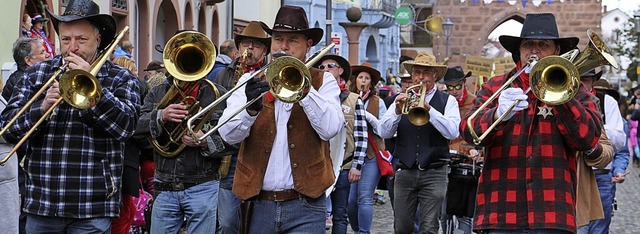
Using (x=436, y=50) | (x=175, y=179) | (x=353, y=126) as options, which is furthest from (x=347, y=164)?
(x=436, y=50)

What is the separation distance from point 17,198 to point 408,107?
3383 mm

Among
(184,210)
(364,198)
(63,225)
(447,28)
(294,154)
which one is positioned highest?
(447,28)

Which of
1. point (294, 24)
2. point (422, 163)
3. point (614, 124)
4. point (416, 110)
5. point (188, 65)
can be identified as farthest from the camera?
point (422, 163)

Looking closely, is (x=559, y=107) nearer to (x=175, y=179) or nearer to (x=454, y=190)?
(x=175, y=179)

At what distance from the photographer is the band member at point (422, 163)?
9.97m

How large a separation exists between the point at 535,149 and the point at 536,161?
64mm

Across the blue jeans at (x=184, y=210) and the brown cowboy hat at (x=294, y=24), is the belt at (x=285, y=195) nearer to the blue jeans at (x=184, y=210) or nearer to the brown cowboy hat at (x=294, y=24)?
the brown cowboy hat at (x=294, y=24)

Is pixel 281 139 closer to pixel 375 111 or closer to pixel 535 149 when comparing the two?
pixel 535 149

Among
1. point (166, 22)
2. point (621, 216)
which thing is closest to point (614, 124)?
point (621, 216)

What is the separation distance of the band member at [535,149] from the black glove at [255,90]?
3.71 ft

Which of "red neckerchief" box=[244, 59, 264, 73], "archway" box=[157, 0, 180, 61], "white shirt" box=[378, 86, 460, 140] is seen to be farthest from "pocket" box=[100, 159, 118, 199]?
"archway" box=[157, 0, 180, 61]

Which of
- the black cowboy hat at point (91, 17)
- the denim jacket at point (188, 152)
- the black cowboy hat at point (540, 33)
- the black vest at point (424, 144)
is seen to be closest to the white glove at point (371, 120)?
the black vest at point (424, 144)

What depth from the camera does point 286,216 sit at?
6.31 metres

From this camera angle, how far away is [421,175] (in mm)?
10031
